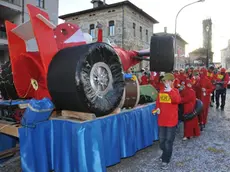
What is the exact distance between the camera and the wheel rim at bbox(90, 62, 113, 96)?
3246 millimetres

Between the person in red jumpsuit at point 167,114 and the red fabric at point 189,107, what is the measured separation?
1.55 metres

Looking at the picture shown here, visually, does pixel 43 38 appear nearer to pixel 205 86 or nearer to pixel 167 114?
pixel 167 114

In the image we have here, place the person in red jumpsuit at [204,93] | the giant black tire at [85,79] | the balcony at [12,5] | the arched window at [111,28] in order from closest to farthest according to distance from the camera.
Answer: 1. the giant black tire at [85,79]
2. the person in red jumpsuit at [204,93]
3. the balcony at [12,5]
4. the arched window at [111,28]

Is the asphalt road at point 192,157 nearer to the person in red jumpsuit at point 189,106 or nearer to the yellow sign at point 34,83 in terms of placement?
the person in red jumpsuit at point 189,106

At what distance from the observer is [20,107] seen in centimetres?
380

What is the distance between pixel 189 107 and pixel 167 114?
1.81 meters

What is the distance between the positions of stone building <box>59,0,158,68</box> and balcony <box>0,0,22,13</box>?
878cm

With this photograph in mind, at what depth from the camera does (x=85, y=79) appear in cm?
301

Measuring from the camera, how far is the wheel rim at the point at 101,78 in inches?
128

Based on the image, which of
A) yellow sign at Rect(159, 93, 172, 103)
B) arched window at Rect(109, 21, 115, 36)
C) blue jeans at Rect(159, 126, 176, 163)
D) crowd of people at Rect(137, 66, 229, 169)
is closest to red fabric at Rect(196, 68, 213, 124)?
crowd of people at Rect(137, 66, 229, 169)

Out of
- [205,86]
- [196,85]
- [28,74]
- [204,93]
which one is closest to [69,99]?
[28,74]

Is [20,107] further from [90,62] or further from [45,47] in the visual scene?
[90,62]

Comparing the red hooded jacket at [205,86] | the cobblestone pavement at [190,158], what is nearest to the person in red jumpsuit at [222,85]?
the red hooded jacket at [205,86]

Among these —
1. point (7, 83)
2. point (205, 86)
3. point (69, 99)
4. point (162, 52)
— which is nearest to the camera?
point (69, 99)
